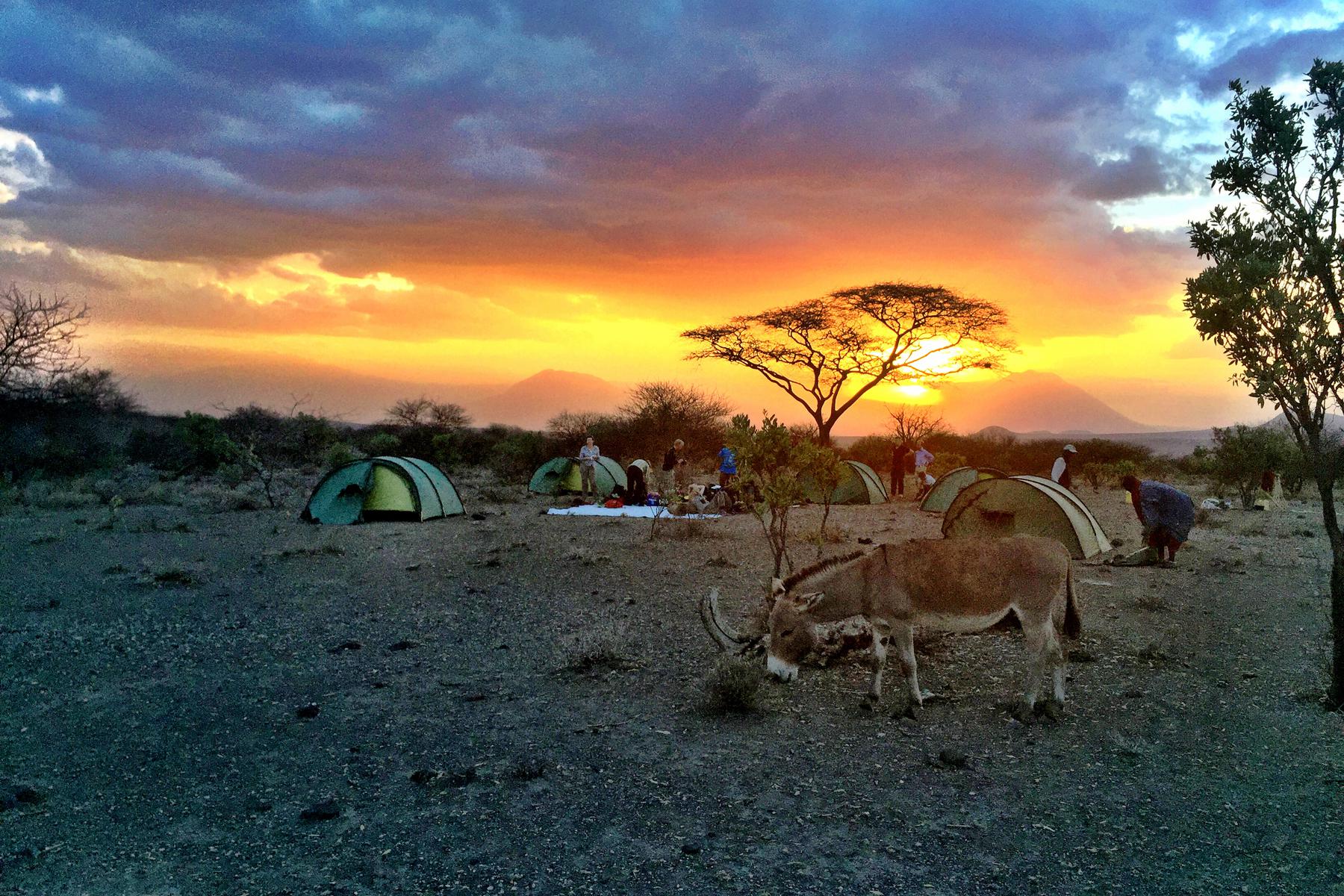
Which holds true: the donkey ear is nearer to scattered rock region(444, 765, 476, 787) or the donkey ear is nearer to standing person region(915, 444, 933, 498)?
scattered rock region(444, 765, 476, 787)

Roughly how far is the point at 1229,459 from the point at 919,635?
20.3 meters

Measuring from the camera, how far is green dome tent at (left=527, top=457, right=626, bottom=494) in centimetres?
2441

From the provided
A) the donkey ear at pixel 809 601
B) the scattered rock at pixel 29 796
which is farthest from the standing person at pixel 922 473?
the scattered rock at pixel 29 796

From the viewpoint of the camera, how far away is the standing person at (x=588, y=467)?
23.4m

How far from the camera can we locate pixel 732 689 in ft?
21.9

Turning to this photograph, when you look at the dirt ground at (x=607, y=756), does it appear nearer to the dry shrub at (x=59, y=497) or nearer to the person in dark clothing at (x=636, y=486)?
the dry shrub at (x=59, y=497)

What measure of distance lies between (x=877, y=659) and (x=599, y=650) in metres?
2.79

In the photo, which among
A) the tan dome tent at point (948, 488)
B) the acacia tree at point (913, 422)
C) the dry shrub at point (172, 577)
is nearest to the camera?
the dry shrub at point (172, 577)

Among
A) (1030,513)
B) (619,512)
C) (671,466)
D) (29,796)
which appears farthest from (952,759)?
(671,466)

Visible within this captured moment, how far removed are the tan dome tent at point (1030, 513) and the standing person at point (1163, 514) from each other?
73 centimetres

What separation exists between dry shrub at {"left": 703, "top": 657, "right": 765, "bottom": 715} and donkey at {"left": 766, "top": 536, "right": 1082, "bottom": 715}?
0.22 metres

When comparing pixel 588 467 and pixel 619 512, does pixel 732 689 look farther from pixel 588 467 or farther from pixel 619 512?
pixel 588 467

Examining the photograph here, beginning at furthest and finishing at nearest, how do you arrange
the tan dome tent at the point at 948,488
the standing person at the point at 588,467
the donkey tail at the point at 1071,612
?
the standing person at the point at 588,467
the tan dome tent at the point at 948,488
the donkey tail at the point at 1071,612

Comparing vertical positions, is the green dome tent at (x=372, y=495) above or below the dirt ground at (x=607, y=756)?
above
